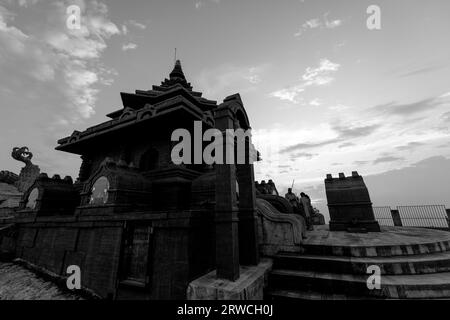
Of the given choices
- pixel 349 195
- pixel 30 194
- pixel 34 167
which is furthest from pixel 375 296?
pixel 34 167

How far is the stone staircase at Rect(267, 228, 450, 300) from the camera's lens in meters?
3.99

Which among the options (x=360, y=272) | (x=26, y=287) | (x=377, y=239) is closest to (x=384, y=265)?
(x=360, y=272)

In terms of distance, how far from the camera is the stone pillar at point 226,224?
4141 millimetres

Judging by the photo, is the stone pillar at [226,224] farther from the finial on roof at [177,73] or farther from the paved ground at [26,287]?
the finial on roof at [177,73]

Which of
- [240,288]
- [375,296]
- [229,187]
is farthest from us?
[229,187]

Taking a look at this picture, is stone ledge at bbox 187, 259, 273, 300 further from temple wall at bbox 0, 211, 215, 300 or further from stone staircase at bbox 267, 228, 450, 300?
temple wall at bbox 0, 211, 215, 300

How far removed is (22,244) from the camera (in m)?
9.91

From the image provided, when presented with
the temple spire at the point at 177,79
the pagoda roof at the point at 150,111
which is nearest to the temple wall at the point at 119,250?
the pagoda roof at the point at 150,111

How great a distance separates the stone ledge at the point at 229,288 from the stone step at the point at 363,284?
0.73 m

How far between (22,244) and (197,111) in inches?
467

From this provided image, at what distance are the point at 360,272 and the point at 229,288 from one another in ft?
11.6

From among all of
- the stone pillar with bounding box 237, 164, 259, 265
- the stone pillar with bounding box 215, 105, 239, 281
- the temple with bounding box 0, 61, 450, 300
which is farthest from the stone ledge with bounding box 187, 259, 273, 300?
the stone pillar with bounding box 237, 164, 259, 265

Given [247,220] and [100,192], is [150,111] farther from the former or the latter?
[247,220]
